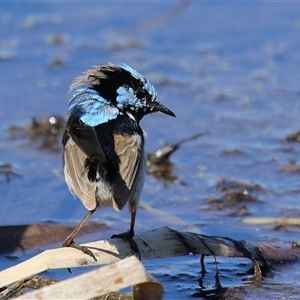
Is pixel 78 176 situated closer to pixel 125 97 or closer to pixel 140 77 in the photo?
pixel 125 97

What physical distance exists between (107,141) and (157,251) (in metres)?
0.94

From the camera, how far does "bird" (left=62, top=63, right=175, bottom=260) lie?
19.3 ft

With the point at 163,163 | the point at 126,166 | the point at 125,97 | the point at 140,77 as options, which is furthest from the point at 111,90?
the point at 163,163

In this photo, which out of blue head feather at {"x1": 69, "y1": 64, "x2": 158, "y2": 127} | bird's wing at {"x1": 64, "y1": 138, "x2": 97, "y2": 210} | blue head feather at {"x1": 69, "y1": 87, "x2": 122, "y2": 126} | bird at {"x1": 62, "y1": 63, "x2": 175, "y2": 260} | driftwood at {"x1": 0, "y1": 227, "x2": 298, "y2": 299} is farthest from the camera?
blue head feather at {"x1": 69, "y1": 64, "x2": 158, "y2": 127}

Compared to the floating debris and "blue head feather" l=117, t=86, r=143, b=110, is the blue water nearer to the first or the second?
the floating debris

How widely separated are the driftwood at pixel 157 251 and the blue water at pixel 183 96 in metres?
0.21

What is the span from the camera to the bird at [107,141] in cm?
589

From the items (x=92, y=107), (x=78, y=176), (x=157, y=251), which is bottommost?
(x=157, y=251)

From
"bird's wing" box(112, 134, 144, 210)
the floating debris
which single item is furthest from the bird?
the floating debris

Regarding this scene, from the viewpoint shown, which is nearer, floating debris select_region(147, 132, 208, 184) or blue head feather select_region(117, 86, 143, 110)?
blue head feather select_region(117, 86, 143, 110)

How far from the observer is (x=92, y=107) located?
258 inches

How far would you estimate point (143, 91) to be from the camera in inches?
265

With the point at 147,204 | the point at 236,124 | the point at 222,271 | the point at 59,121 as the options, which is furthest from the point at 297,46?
the point at 222,271

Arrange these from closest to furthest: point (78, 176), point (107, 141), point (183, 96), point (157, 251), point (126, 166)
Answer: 1. point (157, 251)
2. point (78, 176)
3. point (126, 166)
4. point (107, 141)
5. point (183, 96)
